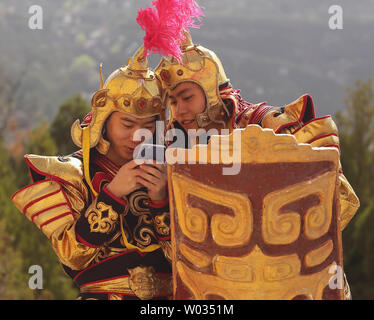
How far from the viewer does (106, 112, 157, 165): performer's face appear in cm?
364

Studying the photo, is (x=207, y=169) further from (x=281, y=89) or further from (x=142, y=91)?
(x=281, y=89)

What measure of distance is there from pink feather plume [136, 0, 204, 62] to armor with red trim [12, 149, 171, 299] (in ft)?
2.29

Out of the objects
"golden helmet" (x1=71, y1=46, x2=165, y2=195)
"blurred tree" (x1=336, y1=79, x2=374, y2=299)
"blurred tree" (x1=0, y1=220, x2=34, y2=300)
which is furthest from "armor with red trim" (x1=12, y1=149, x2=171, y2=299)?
"blurred tree" (x1=336, y1=79, x2=374, y2=299)

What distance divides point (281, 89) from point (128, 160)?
33.8 m

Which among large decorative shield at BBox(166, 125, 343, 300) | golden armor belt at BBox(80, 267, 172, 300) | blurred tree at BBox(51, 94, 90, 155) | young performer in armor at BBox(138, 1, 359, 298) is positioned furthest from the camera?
blurred tree at BBox(51, 94, 90, 155)

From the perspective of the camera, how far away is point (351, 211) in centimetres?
374

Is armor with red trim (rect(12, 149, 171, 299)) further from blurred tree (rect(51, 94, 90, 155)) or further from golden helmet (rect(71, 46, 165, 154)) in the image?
blurred tree (rect(51, 94, 90, 155))

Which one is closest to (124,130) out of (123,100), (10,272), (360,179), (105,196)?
(123,100)

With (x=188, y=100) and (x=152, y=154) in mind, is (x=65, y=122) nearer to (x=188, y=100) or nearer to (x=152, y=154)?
(x=188, y=100)

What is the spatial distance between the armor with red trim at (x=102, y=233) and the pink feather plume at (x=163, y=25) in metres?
0.70

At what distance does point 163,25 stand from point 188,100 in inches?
18.5

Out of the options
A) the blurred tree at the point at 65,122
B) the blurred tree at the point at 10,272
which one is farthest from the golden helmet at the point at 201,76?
the blurred tree at the point at 65,122

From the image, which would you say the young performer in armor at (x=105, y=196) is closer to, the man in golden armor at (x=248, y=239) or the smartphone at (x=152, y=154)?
the smartphone at (x=152, y=154)
